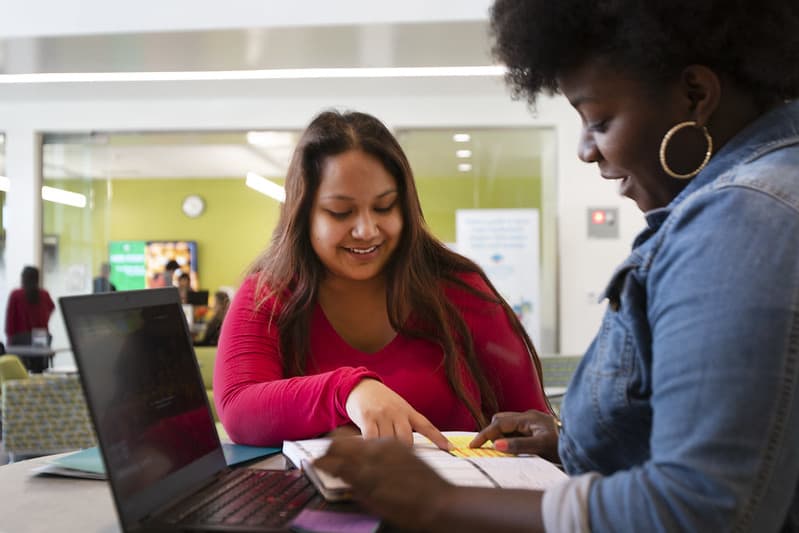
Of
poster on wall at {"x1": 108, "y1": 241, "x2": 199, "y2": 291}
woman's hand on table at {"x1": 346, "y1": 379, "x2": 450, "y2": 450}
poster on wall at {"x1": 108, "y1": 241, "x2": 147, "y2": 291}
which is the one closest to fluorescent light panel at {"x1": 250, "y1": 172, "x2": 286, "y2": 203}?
poster on wall at {"x1": 108, "y1": 241, "x2": 199, "y2": 291}

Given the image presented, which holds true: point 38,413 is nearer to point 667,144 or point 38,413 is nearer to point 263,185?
point 667,144

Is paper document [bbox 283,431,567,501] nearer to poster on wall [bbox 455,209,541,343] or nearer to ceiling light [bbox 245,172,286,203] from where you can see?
poster on wall [bbox 455,209,541,343]

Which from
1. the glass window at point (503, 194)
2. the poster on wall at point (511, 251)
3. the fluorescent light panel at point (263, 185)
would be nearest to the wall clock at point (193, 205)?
the fluorescent light panel at point (263, 185)

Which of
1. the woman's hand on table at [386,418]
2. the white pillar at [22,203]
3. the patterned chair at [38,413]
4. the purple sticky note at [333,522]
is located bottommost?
the patterned chair at [38,413]

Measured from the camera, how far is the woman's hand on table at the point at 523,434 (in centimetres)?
124

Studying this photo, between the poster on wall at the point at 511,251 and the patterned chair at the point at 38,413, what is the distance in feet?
12.2

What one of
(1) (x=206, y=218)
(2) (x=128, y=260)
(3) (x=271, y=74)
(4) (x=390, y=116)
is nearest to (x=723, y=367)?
(3) (x=271, y=74)

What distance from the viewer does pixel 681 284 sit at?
677 millimetres

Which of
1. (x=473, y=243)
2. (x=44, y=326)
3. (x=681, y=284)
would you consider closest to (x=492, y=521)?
(x=681, y=284)

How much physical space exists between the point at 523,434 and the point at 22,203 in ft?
24.4

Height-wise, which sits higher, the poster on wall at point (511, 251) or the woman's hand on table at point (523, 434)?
the poster on wall at point (511, 251)

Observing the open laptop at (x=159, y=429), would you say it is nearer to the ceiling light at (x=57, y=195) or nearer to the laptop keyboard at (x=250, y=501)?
the laptop keyboard at (x=250, y=501)

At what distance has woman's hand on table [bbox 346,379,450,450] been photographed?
1262mm

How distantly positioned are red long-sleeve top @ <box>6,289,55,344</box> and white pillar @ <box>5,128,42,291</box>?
0.30m
